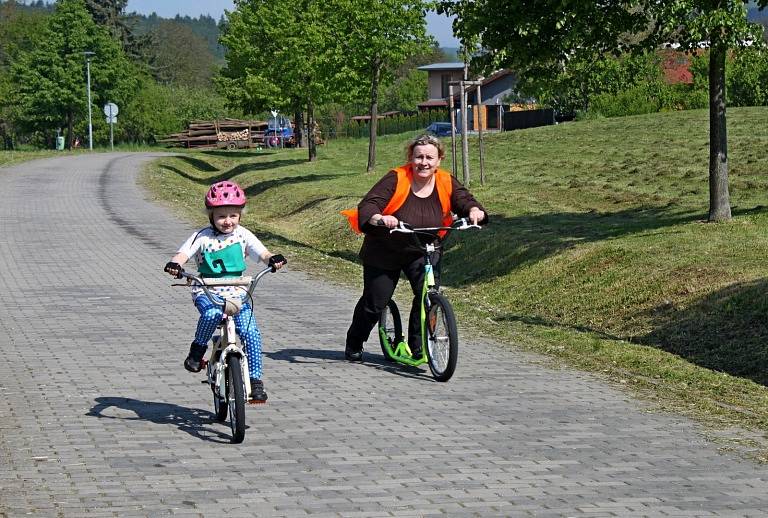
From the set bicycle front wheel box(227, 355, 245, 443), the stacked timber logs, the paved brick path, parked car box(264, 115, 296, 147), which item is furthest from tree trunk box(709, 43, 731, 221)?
the stacked timber logs

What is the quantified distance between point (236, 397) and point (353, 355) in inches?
128

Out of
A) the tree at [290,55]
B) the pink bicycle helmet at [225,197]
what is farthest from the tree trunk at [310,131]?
the pink bicycle helmet at [225,197]

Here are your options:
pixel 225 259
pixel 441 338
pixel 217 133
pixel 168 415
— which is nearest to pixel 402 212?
pixel 441 338

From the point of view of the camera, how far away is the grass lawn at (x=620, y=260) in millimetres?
10922

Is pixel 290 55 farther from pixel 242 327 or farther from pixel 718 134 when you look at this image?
pixel 242 327

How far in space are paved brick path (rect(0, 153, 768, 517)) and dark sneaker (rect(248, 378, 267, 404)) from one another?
0.67ft

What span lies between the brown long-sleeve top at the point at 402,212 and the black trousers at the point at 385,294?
112 millimetres

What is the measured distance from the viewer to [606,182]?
26.9 metres

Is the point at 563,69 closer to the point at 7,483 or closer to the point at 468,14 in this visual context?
the point at 468,14

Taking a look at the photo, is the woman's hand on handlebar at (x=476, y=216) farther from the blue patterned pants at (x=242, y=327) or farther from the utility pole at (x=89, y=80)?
the utility pole at (x=89, y=80)

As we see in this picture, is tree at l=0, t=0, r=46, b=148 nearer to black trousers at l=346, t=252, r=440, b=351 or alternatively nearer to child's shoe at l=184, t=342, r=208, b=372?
black trousers at l=346, t=252, r=440, b=351

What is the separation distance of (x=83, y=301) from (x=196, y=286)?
23.7 feet

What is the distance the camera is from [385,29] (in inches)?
1442

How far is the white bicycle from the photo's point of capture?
7566mm
